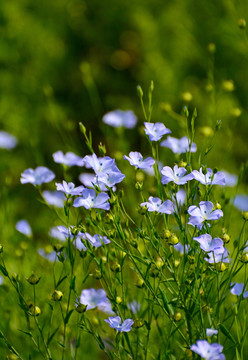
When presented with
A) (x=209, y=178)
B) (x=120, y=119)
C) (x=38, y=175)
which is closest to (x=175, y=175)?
(x=209, y=178)

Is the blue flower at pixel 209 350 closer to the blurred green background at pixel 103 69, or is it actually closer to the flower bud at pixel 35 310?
the flower bud at pixel 35 310

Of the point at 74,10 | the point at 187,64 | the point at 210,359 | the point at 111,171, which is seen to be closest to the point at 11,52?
the point at 74,10

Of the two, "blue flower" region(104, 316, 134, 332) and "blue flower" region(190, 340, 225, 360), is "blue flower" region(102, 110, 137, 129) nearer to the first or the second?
"blue flower" region(104, 316, 134, 332)

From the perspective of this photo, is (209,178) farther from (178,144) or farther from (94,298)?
(94,298)

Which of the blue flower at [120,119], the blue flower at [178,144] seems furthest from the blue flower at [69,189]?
the blue flower at [120,119]

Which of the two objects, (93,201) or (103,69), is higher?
(103,69)

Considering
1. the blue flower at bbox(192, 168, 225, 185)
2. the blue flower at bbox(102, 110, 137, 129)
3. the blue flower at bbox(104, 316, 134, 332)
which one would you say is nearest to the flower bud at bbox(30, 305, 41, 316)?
the blue flower at bbox(104, 316, 134, 332)
